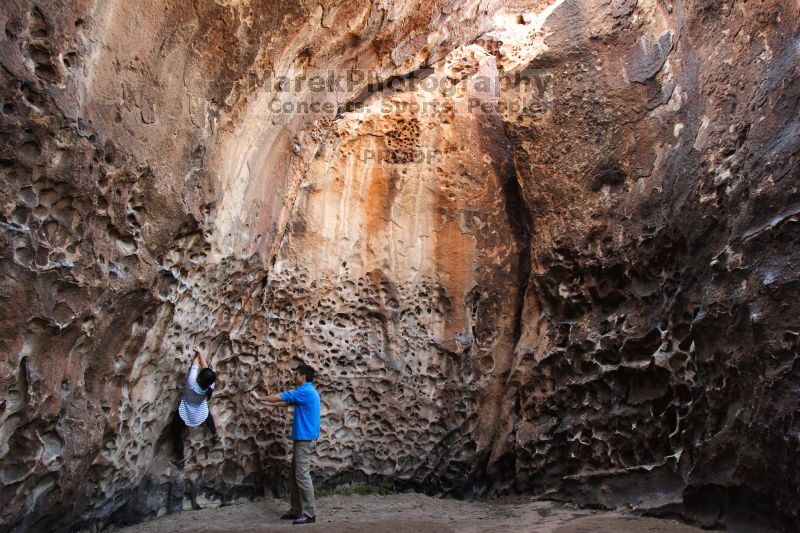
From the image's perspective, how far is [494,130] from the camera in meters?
7.25

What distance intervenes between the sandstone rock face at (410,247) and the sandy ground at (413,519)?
20 cm

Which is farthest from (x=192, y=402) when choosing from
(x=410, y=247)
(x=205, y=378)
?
(x=410, y=247)

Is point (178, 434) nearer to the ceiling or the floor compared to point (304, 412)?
nearer to the floor

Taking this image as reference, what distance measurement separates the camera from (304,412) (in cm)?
525

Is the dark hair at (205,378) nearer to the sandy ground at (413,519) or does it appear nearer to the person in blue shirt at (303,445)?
the person in blue shirt at (303,445)

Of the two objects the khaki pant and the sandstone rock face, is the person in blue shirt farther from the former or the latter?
the sandstone rock face

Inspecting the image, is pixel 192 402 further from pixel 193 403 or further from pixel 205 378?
pixel 205 378

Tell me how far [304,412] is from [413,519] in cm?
118

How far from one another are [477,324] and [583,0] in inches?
124

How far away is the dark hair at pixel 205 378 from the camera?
5215 mm

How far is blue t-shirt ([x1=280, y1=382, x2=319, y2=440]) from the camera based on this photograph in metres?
5.22

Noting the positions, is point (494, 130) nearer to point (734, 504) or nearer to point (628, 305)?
point (628, 305)

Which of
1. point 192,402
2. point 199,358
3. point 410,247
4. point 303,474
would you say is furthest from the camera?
point 410,247

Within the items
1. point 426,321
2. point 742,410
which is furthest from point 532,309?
point 742,410
